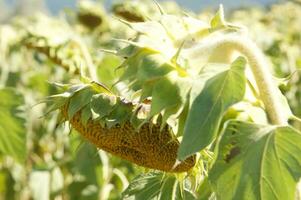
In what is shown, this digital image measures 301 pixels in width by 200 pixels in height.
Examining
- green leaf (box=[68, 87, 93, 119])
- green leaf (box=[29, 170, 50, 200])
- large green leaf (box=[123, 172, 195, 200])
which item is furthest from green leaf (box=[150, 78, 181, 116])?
green leaf (box=[29, 170, 50, 200])

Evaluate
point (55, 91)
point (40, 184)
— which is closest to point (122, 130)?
point (40, 184)

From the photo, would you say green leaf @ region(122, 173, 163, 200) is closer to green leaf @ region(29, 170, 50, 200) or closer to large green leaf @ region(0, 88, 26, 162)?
large green leaf @ region(0, 88, 26, 162)

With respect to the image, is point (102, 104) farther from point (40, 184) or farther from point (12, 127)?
point (40, 184)

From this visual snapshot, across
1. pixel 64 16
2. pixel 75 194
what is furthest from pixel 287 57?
pixel 75 194

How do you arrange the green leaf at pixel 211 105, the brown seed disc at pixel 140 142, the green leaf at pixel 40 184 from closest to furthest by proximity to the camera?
the green leaf at pixel 211 105 < the brown seed disc at pixel 140 142 < the green leaf at pixel 40 184

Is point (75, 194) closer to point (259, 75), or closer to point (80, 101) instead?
point (80, 101)

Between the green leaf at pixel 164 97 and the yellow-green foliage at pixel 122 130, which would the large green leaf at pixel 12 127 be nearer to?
the yellow-green foliage at pixel 122 130

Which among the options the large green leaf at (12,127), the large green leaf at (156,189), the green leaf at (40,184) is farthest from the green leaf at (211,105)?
the green leaf at (40,184)
